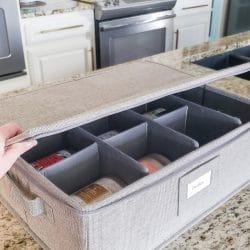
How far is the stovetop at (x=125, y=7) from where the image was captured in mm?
2510

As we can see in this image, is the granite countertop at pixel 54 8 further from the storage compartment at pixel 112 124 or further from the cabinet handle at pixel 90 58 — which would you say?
the storage compartment at pixel 112 124

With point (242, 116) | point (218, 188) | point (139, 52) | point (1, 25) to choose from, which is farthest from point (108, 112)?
point (139, 52)

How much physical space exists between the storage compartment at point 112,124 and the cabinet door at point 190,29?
102 inches

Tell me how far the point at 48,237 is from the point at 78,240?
0.31 ft

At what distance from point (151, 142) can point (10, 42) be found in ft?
5.70

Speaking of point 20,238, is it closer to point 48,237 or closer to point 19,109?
point 48,237

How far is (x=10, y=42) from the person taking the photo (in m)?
2.19

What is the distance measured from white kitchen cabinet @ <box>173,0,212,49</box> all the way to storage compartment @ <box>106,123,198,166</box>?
8.52ft

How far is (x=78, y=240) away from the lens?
450 mm

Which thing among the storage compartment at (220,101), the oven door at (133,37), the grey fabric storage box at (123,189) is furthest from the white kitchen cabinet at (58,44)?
the grey fabric storage box at (123,189)

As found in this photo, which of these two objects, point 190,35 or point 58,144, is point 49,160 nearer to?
point 58,144

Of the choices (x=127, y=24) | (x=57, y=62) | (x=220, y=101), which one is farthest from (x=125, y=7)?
(x=220, y=101)

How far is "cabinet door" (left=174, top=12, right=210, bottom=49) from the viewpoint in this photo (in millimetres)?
3201

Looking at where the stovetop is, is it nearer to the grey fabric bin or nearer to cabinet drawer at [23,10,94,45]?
cabinet drawer at [23,10,94,45]
